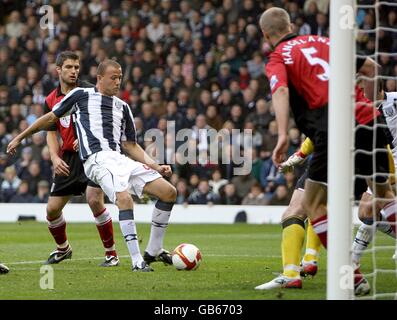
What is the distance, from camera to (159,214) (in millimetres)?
8672

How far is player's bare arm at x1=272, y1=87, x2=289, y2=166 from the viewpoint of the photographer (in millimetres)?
6336

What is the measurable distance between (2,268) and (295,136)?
9735mm

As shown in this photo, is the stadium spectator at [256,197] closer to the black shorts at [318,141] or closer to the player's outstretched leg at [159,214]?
the player's outstretched leg at [159,214]

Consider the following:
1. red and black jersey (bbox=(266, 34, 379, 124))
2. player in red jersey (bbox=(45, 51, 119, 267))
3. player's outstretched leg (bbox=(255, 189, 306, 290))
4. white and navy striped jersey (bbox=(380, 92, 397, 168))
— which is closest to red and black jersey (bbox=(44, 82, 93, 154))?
player in red jersey (bbox=(45, 51, 119, 267))

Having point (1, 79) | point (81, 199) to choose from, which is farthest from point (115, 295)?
point (1, 79)

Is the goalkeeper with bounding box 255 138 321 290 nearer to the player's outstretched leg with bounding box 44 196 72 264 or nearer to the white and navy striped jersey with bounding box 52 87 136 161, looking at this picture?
the white and navy striped jersey with bounding box 52 87 136 161

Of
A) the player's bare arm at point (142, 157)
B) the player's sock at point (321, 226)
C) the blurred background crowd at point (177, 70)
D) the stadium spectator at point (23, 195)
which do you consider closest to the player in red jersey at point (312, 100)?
the player's sock at point (321, 226)

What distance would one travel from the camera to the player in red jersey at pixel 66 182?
9.32 meters

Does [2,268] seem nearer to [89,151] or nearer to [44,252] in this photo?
[89,151]

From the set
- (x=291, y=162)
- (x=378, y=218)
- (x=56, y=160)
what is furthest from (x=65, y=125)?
(x=378, y=218)

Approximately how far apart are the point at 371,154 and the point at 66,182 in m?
3.99

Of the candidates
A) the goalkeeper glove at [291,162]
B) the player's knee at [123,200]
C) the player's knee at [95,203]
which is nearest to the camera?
the goalkeeper glove at [291,162]

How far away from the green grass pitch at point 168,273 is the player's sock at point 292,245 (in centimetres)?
20

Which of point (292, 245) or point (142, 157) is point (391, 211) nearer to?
point (292, 245)
